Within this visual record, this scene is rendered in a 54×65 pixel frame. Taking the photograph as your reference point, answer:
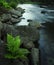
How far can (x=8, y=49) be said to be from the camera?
12352mm

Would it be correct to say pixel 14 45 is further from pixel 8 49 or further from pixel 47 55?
pixel 47 55

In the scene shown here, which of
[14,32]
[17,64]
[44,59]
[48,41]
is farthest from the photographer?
[48,41]

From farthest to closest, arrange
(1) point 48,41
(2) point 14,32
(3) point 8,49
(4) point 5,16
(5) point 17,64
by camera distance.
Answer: (4) point 5,16
(1) point 48,41
(2) point 14,32
(3) point 8,49
(5) point 17,64

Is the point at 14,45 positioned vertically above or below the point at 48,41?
above

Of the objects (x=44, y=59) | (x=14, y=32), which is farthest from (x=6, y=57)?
(x=14, y=32)

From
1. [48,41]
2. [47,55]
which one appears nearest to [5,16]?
[48,41]

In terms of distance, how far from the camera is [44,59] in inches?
576

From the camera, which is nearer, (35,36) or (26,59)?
(26,59)

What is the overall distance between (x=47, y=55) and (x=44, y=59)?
99 cm

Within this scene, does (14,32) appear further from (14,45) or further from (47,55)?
(14,45)

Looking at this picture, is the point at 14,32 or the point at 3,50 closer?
the point at 3,50

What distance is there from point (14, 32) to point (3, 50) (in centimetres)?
431

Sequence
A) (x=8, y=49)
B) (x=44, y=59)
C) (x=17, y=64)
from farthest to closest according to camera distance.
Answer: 1. (x=44, y=59)
2. (x=8, y=49)
3. (x=17, y=64)

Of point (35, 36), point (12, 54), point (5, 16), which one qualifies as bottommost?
point (5, 16)
